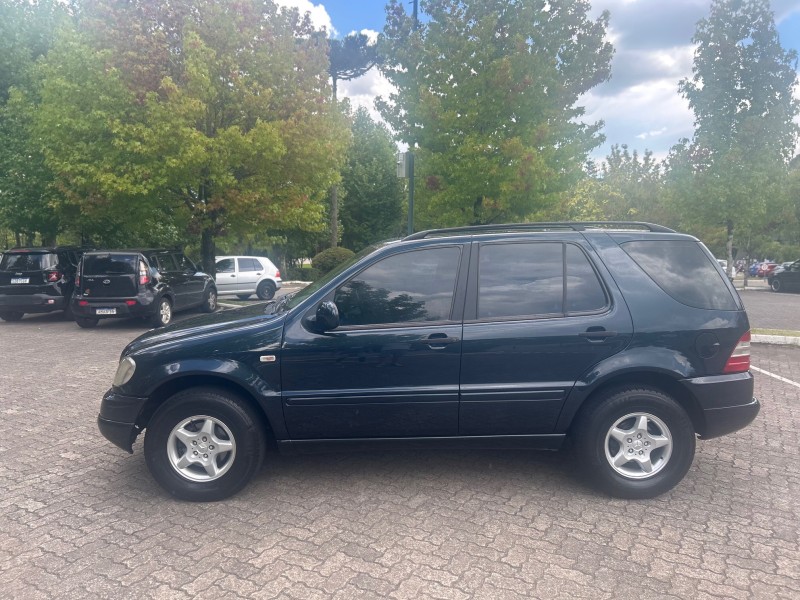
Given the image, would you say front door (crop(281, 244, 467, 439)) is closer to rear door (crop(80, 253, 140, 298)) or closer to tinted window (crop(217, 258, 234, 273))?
rear door (crop(80, 253, 140, 298))

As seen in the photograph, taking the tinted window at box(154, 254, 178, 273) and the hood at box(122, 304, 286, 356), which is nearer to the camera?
the hood at box(122, 304, 286, 356)

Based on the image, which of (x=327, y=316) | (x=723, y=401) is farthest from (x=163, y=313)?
(x=723, y=401)

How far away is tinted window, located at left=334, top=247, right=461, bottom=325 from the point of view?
12.5ft

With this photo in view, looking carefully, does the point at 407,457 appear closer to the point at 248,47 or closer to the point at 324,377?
the point at 324,377

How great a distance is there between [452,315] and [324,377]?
3.24 ft

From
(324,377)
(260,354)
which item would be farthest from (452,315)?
(260,354)

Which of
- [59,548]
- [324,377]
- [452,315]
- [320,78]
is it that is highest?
[320,78]

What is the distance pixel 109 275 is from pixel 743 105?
23138 millimetres

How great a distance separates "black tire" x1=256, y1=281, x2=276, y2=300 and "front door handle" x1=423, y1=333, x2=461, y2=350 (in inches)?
673

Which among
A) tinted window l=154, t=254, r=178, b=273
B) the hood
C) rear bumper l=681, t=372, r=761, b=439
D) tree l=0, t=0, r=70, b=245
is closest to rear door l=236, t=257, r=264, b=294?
tree l=0, t=0, r=70, b=245

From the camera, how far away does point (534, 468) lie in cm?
429

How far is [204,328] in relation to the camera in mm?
3895

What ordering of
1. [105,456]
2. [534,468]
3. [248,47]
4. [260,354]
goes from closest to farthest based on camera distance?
1. [260,354]
2. [534,468]
3. [105,456]
4. [248,47]

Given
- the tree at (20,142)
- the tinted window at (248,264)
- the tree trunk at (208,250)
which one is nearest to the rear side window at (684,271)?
the tree trunk at (208,250)
